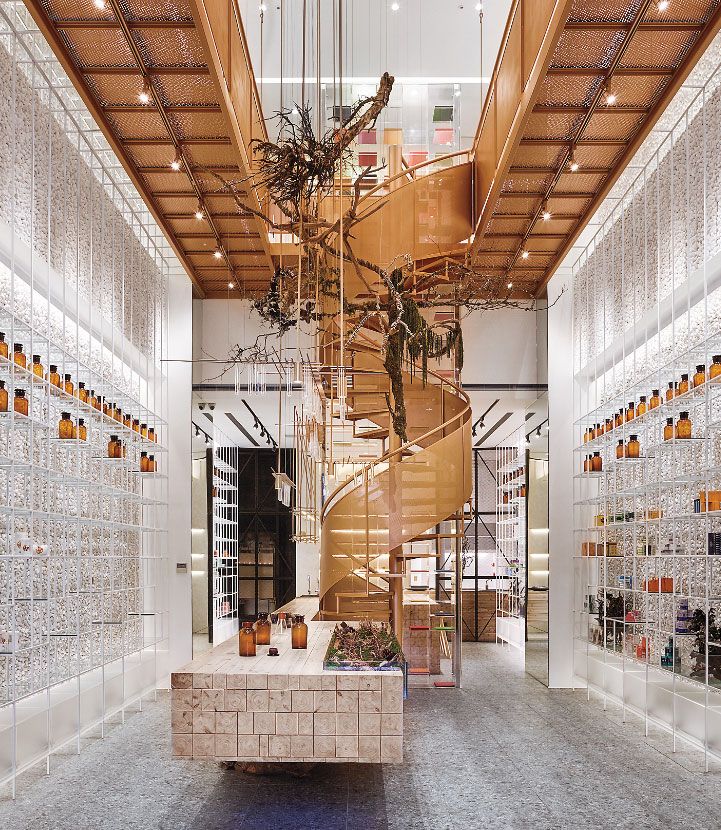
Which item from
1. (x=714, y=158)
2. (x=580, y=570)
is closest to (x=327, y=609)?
(x=580, y=570)

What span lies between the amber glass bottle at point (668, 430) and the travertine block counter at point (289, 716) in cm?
337

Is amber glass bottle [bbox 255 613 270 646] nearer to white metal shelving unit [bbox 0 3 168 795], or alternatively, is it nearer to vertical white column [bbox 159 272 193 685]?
white metal shelving unit [bbox 0 3 168 795]

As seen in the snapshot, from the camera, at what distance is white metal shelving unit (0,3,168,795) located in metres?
6.25

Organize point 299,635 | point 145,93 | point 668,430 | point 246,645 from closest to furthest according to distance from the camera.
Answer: point 246,645
point 299,635
point 145,93
point 668,430

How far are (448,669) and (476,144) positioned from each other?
5.85 m

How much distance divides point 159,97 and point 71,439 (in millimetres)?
2558

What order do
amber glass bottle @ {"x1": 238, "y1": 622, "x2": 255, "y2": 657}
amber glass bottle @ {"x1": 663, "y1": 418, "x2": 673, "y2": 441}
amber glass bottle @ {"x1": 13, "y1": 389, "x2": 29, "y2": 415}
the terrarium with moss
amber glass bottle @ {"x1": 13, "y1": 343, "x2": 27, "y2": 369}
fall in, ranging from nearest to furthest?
the terrarium with moss < amber glass bottle @ {"x1": 238, "y1": 622, "x2": 255, "y2": 657} < amber glass bottle @ {"x1": 13, "y1": 389, "x2": 29, "y2": 415} < amber glass bottle @ {"x1": 13, "y1": 343, "x2": 27, "y2": 369} < amber glass bottle @ {"x1": 663, "y1": 418, "x2": 673, "y2": 441}

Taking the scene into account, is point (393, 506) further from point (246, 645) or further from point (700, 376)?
point (246, 645)

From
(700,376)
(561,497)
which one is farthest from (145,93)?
(561,497)

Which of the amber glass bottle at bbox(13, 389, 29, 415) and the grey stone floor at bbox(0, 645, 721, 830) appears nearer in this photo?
the grey stone floor at bbox(0, 645, 721, 830)

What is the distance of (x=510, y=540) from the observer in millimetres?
15938

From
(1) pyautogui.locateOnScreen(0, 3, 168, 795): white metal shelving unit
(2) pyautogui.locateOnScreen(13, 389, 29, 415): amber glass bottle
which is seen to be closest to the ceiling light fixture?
(1) pyautogui.locateOnScreen(0, 3, 168, 795): white metal shelving unit

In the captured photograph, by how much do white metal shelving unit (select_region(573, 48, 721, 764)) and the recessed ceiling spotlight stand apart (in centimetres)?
391

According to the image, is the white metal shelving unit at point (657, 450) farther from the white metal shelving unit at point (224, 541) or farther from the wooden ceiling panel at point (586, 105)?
the white metal shelving unit at point (224, 541)
